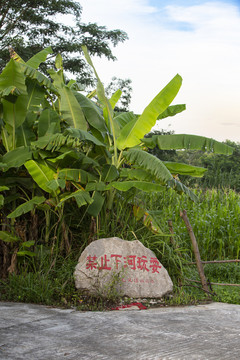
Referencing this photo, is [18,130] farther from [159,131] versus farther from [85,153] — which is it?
[159,131]

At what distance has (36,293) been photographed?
5703mm

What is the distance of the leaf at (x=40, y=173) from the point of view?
601 centimetres

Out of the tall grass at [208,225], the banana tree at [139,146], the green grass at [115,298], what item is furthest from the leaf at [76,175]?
the tall grass at [208,225]

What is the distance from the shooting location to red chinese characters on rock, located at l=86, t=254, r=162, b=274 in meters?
5.81

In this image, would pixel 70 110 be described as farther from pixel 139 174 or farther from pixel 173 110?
pixel 173 110

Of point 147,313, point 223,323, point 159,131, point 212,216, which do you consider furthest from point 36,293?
point 159,131

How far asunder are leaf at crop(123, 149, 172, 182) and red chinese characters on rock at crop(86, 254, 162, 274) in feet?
3.64

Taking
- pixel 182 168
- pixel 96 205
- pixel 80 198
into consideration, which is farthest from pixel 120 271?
pixel 182 168

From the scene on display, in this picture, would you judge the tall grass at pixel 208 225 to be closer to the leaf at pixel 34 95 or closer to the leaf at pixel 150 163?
the leaf at pixel 150 163

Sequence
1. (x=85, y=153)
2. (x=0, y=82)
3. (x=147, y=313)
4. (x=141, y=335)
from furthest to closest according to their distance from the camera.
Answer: (x=85, y=153)
(x=0, y=82)
(x=147, y=313)
(x=141, y=335)

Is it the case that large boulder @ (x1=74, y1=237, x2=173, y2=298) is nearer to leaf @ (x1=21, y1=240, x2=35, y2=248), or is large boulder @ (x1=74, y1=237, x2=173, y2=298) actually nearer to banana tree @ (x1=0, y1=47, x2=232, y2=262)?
banana tree @ (x1=0, y1=47, x2=232, y2=262)

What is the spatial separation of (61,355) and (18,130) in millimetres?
3848

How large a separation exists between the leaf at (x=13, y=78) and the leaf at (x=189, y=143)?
1.85m

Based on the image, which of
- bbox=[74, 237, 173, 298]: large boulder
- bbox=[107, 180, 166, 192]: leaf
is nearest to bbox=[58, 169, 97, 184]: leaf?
bbox=[107, 180, 166, 192]: leaf
